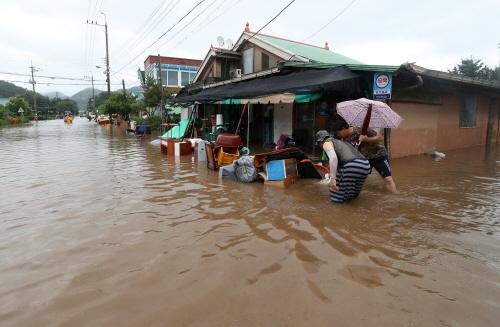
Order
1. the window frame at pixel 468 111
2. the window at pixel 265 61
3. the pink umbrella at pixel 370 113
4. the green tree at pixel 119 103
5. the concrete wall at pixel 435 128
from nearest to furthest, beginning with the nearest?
the pink umbrella at pixel 370 113
the concrete wall at pixel 435 128
the window frame at pixel 468 111
the window at pixel 265 61
the green tree at pixel 119 103

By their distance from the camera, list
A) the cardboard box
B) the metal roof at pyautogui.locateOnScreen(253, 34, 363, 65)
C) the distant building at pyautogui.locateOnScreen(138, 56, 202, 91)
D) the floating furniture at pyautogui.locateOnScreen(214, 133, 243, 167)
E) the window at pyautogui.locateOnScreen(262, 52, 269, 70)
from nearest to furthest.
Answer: the cardboard box, the floating furniture at pyautogui.locateOnScreen(214, 133, 243, 167), the metal roof at pyautogui.locateOnScreen(253, 34, 363, 65), the window at pyautogui.locateOnScreen(262, 52, 269, 70), the distant building at pyautogui.locateOnScreen(138, 56, 202, 91)

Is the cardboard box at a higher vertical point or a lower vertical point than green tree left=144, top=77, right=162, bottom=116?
lower

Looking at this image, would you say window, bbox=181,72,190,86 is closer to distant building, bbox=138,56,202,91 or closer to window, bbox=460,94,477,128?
distant building, bbox=138,56,202,91

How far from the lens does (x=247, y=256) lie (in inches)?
138

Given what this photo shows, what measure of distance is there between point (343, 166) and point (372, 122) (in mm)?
1505

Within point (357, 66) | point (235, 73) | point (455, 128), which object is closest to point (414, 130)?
point (455, 128)

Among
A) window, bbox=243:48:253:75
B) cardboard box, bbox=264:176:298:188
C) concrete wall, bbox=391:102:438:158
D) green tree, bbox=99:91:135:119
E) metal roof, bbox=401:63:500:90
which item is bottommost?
cardboard box, bbox=264:176:298:188

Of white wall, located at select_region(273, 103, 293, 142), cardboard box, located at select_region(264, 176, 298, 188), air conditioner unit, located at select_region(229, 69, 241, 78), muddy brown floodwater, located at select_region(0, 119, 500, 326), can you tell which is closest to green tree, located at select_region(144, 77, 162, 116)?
air conditioner unit, located at select_region(229, 69, 241, 78)

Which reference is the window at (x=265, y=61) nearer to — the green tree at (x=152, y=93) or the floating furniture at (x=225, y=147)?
the floating furniture at (x=225, y=147)

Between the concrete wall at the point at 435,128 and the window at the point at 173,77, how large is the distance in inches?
1195

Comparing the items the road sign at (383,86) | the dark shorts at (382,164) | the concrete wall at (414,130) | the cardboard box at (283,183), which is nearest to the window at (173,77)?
the concrete wall at (414,130)

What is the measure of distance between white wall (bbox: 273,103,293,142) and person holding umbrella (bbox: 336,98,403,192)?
6253 millimetres

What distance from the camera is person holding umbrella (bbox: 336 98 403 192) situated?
573 cm

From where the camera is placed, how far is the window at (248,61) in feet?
49.8
